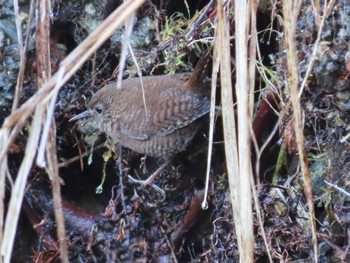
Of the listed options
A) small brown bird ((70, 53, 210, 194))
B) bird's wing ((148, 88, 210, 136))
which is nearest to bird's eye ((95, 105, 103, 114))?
small brown bird ((70, 53, 210, 194))

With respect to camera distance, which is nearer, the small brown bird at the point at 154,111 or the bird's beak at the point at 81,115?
the small brown bird at the point at 154,111

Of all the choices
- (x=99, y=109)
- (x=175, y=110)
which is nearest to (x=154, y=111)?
(x=175, y=110)

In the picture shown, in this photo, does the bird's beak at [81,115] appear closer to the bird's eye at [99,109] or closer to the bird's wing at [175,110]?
the bird's eye at [99,109]

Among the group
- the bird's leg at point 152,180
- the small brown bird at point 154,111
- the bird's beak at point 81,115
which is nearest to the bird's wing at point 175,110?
the small brown bird at point 154,111

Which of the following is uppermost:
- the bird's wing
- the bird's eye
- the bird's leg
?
the bird's eye

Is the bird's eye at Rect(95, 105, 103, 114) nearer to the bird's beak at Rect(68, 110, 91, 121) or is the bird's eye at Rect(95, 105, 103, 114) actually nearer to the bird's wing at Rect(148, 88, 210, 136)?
the bird's beak at Rect(68, 110, 91, 121)

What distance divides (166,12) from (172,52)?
245 mm

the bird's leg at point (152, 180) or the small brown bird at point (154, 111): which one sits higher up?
Answer: the small brown bird at point (154, 111)

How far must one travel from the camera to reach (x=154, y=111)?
316cm

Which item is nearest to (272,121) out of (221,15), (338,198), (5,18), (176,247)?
(338,198)

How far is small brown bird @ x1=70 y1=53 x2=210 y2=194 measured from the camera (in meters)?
3.08

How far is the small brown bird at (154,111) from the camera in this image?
308 centimetres

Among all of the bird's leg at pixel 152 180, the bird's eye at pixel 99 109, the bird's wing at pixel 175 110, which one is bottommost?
the bird's leg at pixel 152 180

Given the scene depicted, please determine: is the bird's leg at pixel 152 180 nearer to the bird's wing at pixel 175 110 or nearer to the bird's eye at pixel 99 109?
the bird's wing at pixel 175 110
